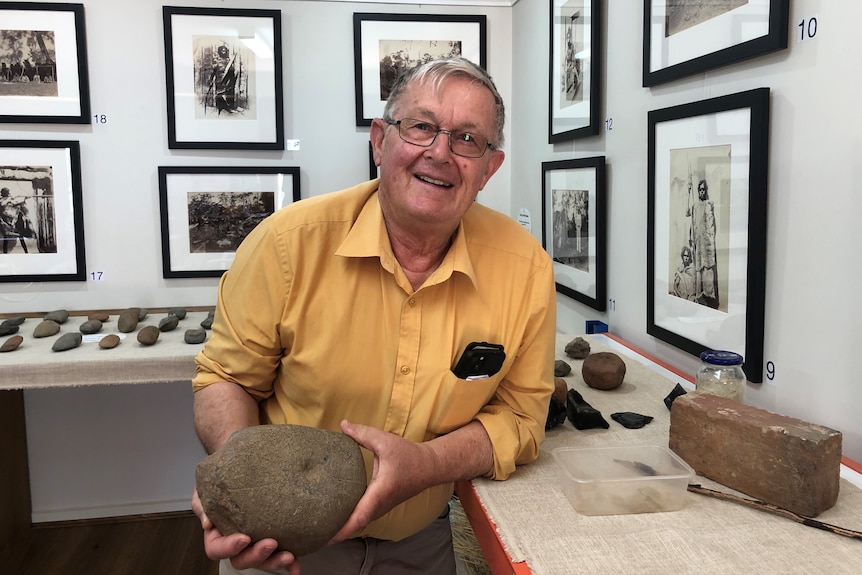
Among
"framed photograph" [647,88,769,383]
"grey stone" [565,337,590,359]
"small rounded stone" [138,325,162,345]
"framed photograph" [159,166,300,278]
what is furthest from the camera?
"framed photograph" [159,166,300,278]

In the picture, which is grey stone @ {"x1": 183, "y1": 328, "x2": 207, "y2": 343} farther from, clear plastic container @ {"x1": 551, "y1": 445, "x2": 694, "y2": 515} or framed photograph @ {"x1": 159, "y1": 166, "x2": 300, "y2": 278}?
clear plastic container @ {"x1": 551, "y1": 445, "x2": 694, "y2": 515}

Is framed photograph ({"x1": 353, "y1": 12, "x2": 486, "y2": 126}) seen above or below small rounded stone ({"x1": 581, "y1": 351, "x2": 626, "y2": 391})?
above

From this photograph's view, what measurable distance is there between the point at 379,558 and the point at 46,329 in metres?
1.90

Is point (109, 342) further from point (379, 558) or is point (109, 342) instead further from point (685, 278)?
point (685, 278)

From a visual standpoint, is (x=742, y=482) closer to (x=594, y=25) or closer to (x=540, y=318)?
(x=540, y=318)

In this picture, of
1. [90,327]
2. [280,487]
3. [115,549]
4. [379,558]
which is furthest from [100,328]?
[280,487]

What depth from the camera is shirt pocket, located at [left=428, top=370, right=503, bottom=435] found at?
4.44 ft

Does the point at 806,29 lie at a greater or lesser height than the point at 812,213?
greater

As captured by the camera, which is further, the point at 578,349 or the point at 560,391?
the point at 578,349

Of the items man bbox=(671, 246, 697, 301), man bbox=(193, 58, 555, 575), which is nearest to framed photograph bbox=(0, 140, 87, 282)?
man bbox=(193, 58, 555, 575)

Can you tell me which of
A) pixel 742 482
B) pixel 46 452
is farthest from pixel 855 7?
pixel 46 452

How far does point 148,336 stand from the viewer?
8.37 ft

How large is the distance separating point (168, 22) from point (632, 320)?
248 centimetres

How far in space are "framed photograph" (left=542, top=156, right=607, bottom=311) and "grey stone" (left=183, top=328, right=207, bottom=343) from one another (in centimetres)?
150
